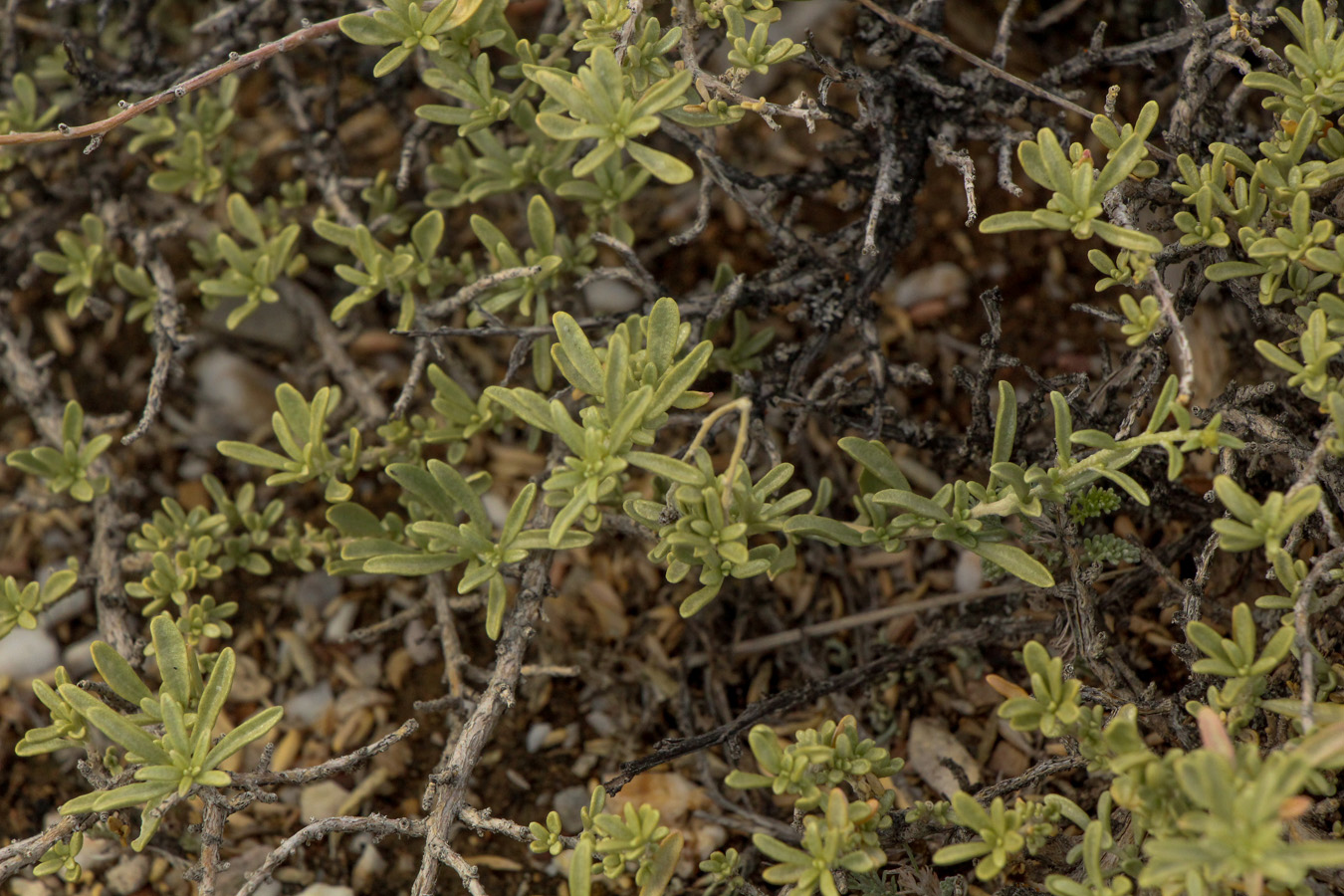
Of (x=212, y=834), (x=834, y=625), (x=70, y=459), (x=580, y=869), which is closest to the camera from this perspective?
(x=580, y=869)

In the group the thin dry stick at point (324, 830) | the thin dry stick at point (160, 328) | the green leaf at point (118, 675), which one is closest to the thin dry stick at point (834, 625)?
the thin dry stick at point (324, 830)

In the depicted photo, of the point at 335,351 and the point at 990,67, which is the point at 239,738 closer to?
the point at 335,351

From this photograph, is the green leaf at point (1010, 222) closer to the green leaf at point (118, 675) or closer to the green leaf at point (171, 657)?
the green leaf at point (171, 657)

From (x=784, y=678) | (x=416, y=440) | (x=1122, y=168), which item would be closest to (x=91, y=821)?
(x=416, y=440)

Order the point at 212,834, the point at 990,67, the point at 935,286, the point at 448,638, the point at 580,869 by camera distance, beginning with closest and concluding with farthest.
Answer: the point at 580,869 → the point at 212,834 → the point at 990,67 → the point at 448,638 → the point at 935,286

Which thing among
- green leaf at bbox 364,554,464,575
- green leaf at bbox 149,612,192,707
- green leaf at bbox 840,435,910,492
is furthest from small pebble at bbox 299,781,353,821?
green leaf at bbox 840,435,910,492

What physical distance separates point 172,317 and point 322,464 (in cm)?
67

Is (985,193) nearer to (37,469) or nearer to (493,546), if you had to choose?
(493,546)

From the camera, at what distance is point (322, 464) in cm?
257

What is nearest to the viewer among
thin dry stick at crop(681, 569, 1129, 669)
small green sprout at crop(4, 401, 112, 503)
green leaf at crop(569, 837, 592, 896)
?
green leaf at crop(569, 837, 592, 896)

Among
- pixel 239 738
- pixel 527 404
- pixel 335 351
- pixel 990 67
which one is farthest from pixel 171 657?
pixel 990 67

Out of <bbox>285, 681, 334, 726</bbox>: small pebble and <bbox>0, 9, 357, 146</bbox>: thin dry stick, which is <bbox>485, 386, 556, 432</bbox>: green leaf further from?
<bbox>285, 681, 334, 726</bbox>: small pebble

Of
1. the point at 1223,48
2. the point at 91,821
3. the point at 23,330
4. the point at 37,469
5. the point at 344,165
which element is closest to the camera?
the point at 91,821

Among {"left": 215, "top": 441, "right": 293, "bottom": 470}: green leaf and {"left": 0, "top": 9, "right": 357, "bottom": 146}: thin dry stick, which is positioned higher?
{"left": 0, "top": 9, "right": 357, "bottom": 146}: thin dry stick
